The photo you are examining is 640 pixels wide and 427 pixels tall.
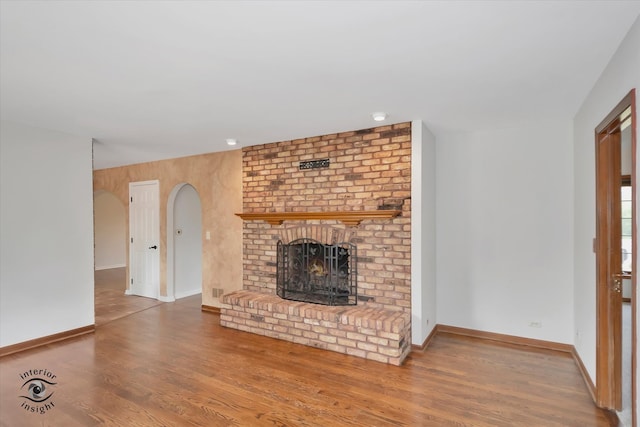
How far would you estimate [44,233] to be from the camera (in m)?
3.82

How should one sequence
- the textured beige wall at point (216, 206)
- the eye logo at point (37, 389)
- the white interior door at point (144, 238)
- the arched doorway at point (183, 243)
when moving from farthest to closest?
the white interior door at point (144, 238) < the arched doorway at point (183, 243) < the textured beige wall at point (216, 206) < the eye logo at point (37, 389)

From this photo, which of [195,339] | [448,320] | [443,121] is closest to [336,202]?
[443,121]

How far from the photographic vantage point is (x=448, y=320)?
4121mm

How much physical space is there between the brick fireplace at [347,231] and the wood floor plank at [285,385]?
0.23m

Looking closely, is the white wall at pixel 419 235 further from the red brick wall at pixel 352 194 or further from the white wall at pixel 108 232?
the white wall at pixel 108 232

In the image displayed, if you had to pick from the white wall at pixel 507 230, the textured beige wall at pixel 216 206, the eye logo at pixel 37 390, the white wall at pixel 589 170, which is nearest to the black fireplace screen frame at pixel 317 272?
the textured beige wall at pixel 216 206

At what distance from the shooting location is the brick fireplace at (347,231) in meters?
3.48

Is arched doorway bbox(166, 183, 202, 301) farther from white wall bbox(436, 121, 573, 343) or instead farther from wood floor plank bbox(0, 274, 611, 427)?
white wall bbox(436, 121, 573, 343)

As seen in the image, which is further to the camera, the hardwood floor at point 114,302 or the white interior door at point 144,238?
the white interior door at point 144,238

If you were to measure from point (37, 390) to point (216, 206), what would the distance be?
2.90 metres

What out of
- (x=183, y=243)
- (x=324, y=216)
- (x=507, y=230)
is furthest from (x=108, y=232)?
(x=507, y=230)

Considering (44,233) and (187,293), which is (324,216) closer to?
(44,233)

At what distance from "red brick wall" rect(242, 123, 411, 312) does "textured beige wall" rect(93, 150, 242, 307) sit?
269 mm

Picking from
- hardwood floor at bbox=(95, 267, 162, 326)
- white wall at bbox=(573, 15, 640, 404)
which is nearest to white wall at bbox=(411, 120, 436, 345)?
white wall at bbox=(573, 15, 640, 404)
